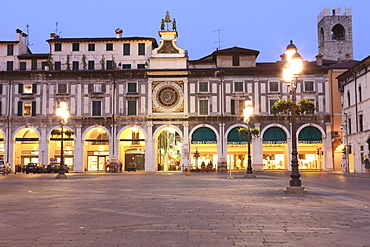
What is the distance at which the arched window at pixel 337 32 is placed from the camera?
311ft

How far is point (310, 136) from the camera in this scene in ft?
188

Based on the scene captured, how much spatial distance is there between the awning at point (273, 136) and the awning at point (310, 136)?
7.42 ft

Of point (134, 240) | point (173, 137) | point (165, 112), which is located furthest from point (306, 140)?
point (134, 240)

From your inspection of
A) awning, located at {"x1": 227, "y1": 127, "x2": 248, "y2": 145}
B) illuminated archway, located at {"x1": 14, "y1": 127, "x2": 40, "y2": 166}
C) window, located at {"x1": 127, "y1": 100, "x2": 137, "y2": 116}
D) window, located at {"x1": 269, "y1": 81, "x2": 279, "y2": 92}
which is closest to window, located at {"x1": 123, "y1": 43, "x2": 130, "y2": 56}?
window, located at {"x1": 127, "y1": 100, "x2": 137, "y2": 116}

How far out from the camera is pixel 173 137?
7275 centimetres

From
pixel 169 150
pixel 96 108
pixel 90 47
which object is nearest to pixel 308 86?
pixel 169 150

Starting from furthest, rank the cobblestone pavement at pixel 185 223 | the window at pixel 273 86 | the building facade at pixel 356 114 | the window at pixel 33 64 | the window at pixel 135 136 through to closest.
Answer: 1. the window at pixel 135 136
2. the window at pixel 33 64
3. the window at pixel 273 86
4. the building facade at pixel 356 114
5. the cobblestone pavement at pixel 185 223

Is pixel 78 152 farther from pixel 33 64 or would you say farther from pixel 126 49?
pixel 126 49

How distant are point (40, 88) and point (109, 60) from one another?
9.64 metres

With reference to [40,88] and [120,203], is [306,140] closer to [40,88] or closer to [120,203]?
[40,88]

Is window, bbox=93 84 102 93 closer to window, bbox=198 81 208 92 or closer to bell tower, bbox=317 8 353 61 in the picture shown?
window, bbox=198 81 208 92

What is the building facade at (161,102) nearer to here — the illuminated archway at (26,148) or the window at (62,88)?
the window at (62,88)

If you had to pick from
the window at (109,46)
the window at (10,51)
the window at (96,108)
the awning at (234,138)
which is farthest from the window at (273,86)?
the window at (10,51)

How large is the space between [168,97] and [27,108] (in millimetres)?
18348
